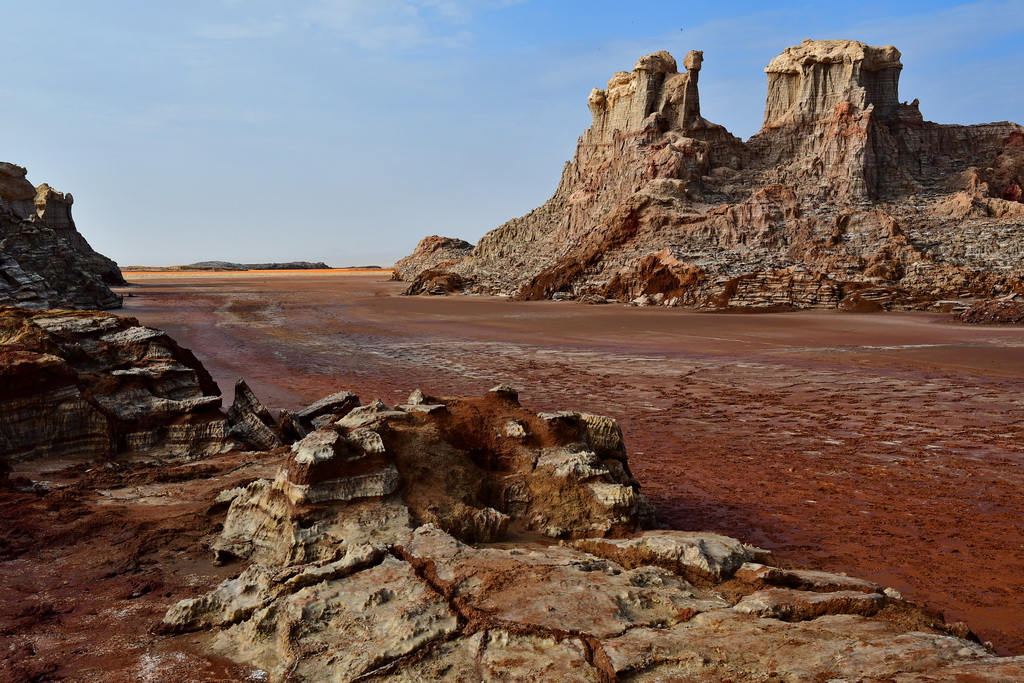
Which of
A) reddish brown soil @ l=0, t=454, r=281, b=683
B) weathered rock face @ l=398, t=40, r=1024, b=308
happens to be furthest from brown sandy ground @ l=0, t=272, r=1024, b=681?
weathered rock face @ l=398, t=40, r=1024, b=308

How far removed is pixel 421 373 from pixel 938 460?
850cm

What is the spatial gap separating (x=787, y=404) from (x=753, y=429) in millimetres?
1749

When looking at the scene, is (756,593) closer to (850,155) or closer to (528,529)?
(528,529)

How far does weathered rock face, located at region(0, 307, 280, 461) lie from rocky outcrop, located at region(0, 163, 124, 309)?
39.3ft

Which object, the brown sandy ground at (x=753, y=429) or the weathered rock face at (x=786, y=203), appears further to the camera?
the weathered rock face at (x=786, y=203)

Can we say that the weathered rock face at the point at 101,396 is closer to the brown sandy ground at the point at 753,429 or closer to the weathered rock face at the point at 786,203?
the brown sandy ground at the point at 753,429

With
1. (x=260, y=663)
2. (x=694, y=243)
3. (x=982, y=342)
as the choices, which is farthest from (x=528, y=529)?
(x=694, y=243)

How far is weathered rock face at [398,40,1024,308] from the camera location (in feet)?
87.7

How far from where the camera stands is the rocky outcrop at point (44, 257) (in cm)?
1996

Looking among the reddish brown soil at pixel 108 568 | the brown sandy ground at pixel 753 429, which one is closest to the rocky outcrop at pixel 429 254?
the brown sandy ground at pixel 753 429

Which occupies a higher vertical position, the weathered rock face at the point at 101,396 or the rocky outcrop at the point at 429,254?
the rocky outcrop at the point at 429,254

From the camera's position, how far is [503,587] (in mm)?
3068

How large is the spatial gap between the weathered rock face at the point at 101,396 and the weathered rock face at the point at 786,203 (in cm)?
2282

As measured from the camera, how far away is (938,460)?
694 centimetres
